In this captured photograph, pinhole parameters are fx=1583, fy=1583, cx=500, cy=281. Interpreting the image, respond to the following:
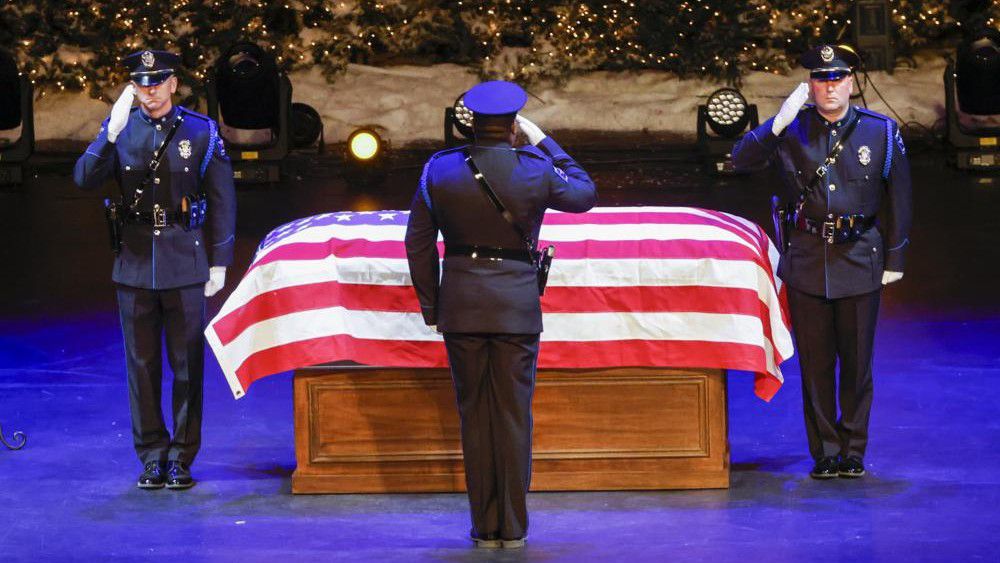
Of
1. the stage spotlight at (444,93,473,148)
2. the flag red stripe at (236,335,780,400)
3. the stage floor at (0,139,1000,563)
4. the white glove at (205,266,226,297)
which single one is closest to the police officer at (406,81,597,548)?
A: the stage floor at (0,139,1000,563)

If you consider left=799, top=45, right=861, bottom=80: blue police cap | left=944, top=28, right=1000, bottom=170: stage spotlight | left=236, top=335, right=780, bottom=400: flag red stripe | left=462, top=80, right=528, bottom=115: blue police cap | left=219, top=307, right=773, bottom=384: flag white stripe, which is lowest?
left=944, top=28, right=1000, bottom=170: stage spotlight

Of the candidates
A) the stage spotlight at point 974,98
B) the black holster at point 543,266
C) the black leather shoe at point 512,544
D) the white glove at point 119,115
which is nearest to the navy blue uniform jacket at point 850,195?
the black holster at point 543,266

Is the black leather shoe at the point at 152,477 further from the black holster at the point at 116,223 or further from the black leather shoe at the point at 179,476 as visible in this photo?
the black holster at the point at 116,223

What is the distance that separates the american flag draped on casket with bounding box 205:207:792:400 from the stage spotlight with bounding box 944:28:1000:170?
6657mm

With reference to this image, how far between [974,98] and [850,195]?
7257 mm

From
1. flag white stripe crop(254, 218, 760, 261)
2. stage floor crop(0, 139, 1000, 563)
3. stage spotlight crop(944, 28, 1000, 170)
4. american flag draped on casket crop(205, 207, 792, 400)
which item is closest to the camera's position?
stage floor crop(0, 139, 1000, 563)

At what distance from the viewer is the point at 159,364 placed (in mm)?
5605

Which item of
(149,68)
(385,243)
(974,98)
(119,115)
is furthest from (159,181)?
(974,98)

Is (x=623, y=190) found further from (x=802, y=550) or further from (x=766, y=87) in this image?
(x=802, y=550)

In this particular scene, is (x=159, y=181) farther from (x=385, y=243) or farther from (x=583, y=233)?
(x=583, y=233)

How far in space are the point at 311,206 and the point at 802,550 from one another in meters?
6.68

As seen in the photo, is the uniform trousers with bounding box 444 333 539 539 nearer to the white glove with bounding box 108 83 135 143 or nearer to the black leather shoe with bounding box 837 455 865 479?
the black leather shoe with bounding box 837 455 865 479

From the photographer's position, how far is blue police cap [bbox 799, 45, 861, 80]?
17.5ft

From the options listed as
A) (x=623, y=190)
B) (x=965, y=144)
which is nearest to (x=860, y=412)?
(x=623, y=190)
